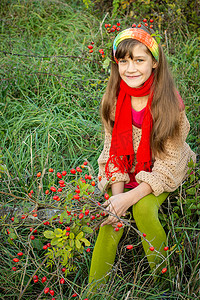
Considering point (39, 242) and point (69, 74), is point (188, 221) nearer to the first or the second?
point (39, 242)

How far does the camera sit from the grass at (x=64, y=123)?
1.83 metres

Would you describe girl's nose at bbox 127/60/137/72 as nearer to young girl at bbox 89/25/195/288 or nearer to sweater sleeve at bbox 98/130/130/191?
young girl at bbox 89/25/195/288

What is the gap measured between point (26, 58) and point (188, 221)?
2.39m

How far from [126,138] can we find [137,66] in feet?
1.36

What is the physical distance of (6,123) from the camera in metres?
2.89

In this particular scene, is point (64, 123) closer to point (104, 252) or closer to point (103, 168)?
point (103, 168)

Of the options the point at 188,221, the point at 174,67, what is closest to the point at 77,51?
the point at 174,67

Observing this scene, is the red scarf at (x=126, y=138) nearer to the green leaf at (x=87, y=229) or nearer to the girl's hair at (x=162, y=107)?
the girl's hair at (x=162, y=107)

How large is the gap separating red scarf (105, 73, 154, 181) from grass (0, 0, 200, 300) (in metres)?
0.29

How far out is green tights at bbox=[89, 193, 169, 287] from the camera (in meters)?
1.75

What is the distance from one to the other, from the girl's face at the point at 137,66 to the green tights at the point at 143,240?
24.4 inches

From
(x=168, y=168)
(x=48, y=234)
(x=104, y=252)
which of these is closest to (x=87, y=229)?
(x=48, y=234)

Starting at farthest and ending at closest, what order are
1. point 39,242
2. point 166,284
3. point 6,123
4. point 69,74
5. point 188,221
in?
point 69,74 < point 6,123 < point 39,242 < point 188,221 < point 166,284

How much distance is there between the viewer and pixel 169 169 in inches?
74.0
